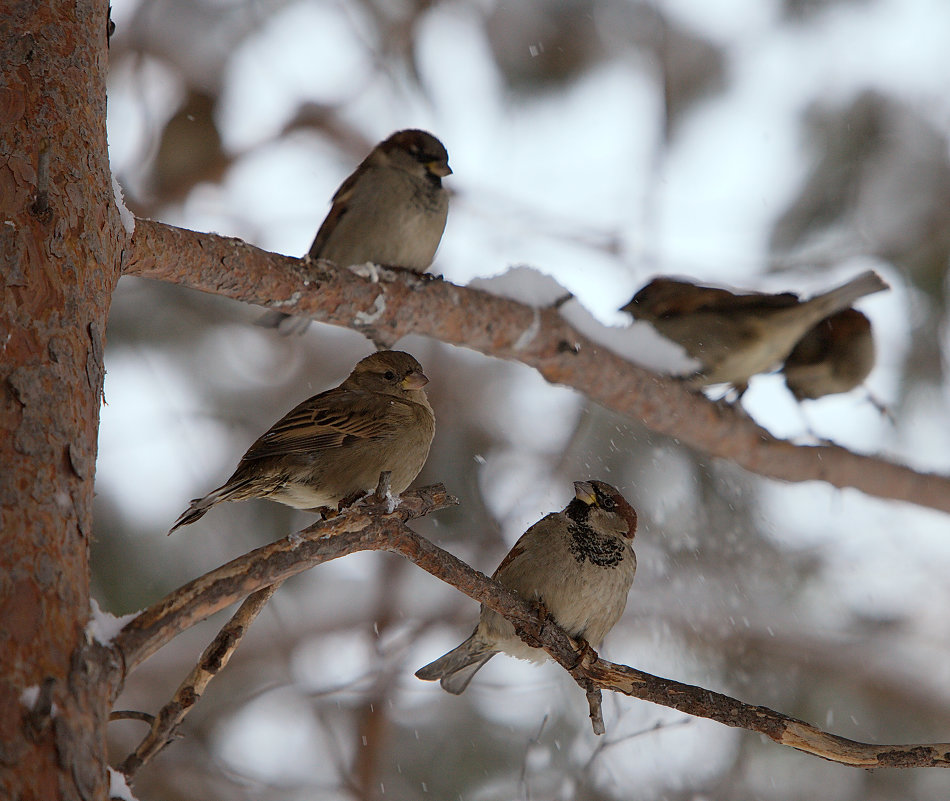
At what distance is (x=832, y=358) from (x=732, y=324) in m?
0.90

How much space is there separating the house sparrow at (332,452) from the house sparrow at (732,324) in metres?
1.93

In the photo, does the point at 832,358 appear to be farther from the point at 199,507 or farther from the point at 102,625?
the point at 102,625

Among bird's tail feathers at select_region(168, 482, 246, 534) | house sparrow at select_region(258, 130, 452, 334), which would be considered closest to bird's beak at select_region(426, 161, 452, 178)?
house sparrow at select_region(258, 130, 452, 334)

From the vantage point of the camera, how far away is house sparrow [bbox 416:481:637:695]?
2629 millimetres

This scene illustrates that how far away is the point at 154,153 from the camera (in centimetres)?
516

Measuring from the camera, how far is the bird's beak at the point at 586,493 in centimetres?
283

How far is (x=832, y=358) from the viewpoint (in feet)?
15.7

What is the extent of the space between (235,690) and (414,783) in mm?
1107

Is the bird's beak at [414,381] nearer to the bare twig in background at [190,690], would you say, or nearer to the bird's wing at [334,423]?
the bird's wing at [334,423]

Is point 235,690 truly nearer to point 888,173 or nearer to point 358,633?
point 358,633

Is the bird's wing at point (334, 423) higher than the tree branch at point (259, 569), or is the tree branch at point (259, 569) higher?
the bird's wing at point (334, 423)

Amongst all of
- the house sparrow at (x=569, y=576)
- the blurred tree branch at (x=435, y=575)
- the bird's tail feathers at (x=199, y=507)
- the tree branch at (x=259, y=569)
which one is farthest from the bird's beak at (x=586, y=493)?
the bird's tail feathers at (x=199, y=507)

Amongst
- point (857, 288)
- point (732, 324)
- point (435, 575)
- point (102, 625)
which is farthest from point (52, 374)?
point (857, 288)

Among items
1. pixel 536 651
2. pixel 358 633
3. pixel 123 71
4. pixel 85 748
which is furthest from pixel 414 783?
pixel 123 71
